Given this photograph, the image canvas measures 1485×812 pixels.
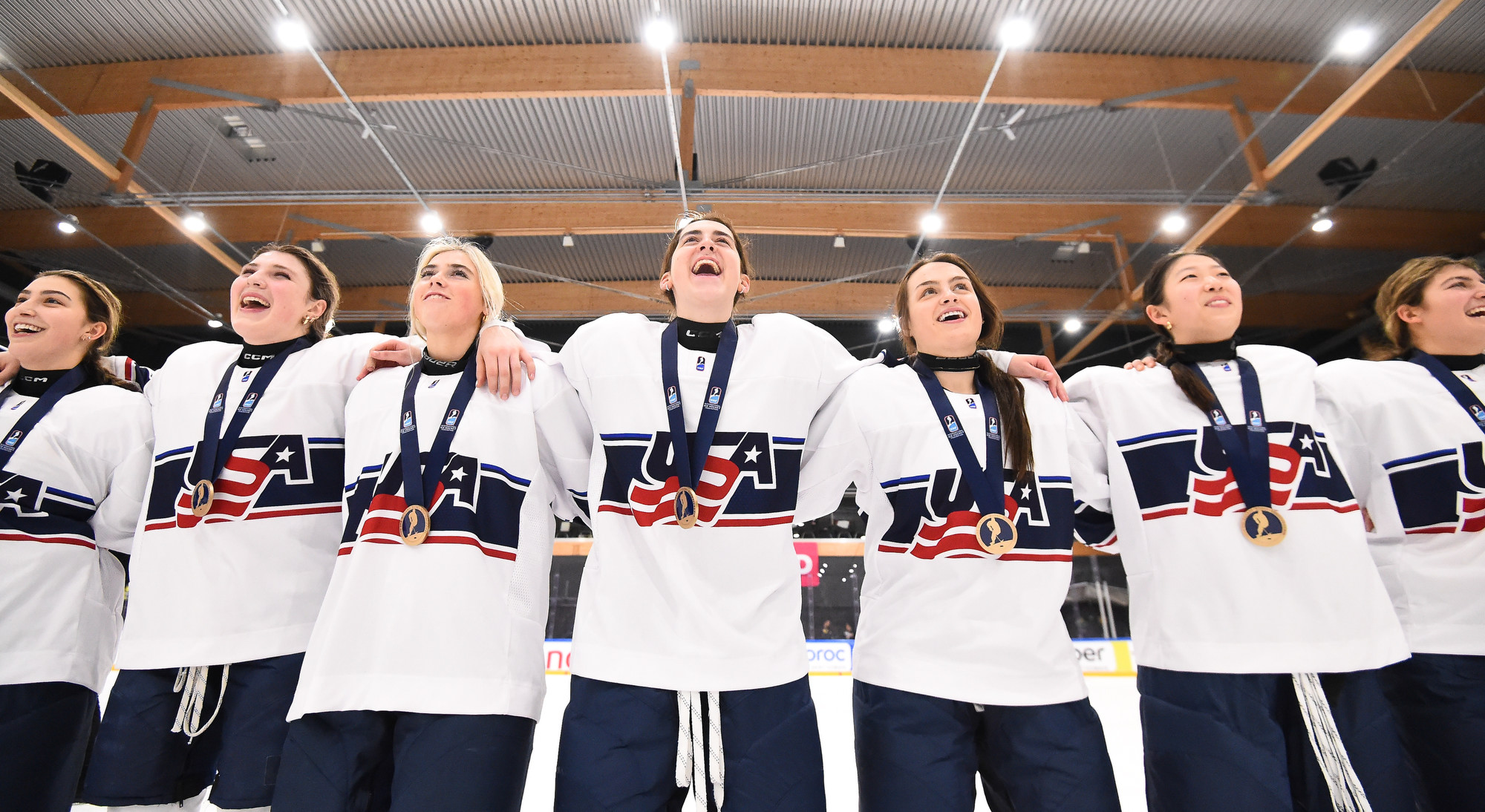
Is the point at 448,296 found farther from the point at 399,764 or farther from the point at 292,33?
the point at 292,33

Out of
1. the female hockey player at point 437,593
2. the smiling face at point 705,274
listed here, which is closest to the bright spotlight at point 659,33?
the smiling face at point 705,274

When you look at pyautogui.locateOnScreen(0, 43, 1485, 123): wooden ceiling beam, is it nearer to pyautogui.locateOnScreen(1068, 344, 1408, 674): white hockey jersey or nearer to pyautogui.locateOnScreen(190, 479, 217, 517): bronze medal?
pyautogui.locateOnScreen(1068, 344, 1408, 674): white hockey jersey

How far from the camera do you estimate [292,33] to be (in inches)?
211

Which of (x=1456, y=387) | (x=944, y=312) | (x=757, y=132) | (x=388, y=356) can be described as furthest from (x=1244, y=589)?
(x=757, y=132)

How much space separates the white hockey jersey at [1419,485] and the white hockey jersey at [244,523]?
3208 millimetres

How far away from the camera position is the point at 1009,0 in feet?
19.3

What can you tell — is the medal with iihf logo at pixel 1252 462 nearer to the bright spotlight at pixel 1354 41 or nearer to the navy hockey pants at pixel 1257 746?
the navy hockey pants at pixel 1257 746

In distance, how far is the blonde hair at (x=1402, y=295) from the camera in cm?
265

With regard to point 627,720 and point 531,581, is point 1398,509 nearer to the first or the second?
point 627,720

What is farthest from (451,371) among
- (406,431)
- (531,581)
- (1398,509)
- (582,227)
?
(582,227)

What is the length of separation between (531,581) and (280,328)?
1.31 meters

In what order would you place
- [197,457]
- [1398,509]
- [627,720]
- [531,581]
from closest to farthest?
1. [627,720]
2. [531,581]
3. [197,457]
4. [1398,509]

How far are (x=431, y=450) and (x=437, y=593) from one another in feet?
1.26

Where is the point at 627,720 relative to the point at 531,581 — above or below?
below
